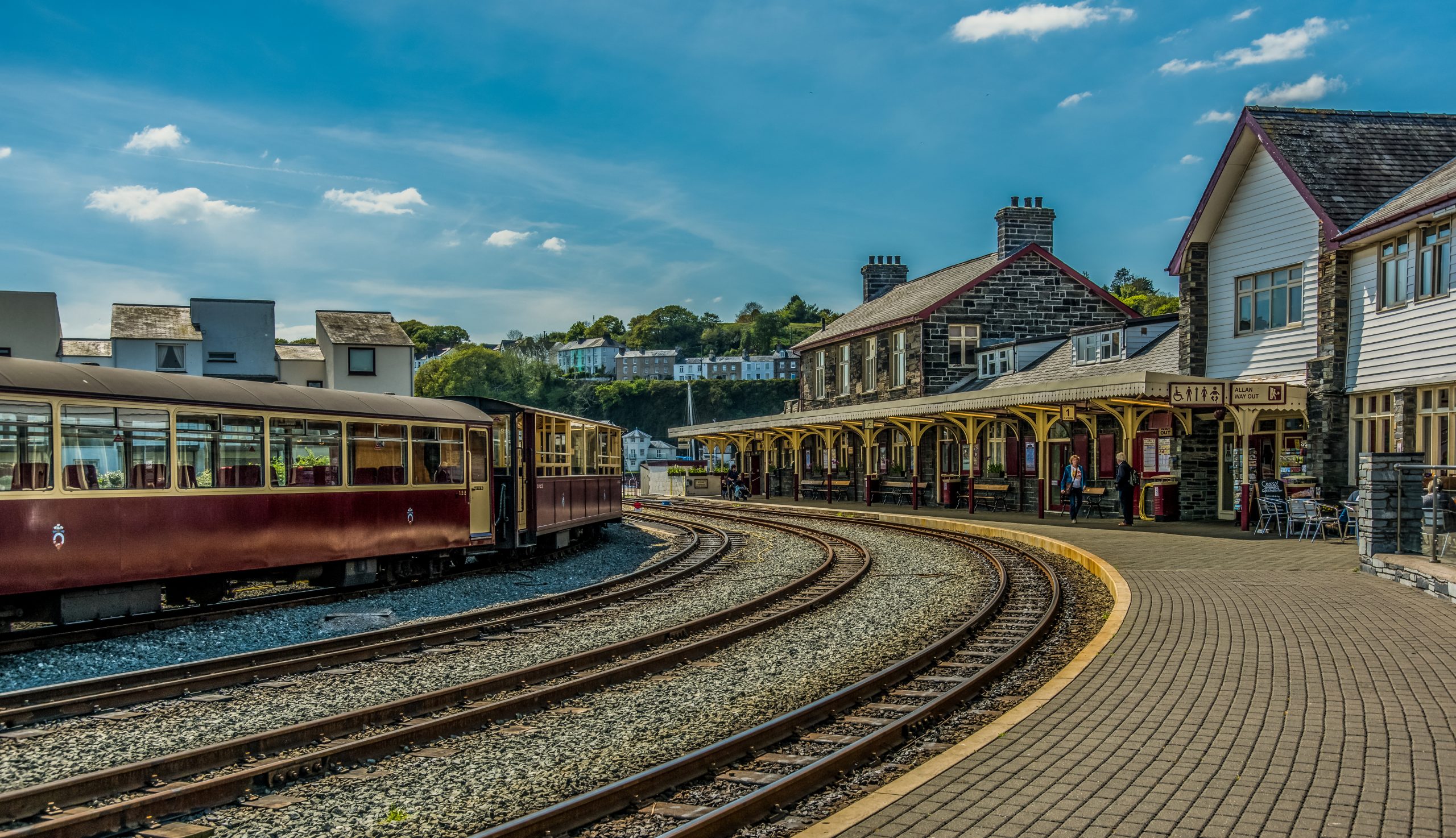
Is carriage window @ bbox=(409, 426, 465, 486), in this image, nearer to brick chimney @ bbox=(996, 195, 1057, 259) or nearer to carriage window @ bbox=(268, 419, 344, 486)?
carriage window @ bbox=(268, 419, 344, 486)

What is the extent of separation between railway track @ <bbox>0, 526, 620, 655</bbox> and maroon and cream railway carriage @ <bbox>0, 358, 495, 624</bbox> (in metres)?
0.18

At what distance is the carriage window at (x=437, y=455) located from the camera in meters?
14.8

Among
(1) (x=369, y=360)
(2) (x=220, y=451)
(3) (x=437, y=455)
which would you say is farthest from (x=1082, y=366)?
(1) (x=369, y=360)

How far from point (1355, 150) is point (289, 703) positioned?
69.1ft

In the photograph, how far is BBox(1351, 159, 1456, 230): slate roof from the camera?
16784 mm

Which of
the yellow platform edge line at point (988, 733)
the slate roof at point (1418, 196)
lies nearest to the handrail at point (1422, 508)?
the yellow platform edge line at point (988, 733)

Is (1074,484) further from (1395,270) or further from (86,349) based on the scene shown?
(86,349)

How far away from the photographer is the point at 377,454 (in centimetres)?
1404

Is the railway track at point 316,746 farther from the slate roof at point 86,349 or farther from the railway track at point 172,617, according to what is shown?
the slate roof at point 86,349

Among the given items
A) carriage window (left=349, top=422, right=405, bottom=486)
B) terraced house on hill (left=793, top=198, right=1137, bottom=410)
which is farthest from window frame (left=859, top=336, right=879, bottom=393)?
carriage window (left=349, top=422, right=405, bottom=486)

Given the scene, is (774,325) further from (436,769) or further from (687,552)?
(436,769)

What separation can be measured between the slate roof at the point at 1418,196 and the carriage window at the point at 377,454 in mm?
14937

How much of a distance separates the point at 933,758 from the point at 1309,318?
17.7 meters

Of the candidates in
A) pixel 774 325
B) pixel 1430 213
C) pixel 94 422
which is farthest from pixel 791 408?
pixel 774 325
